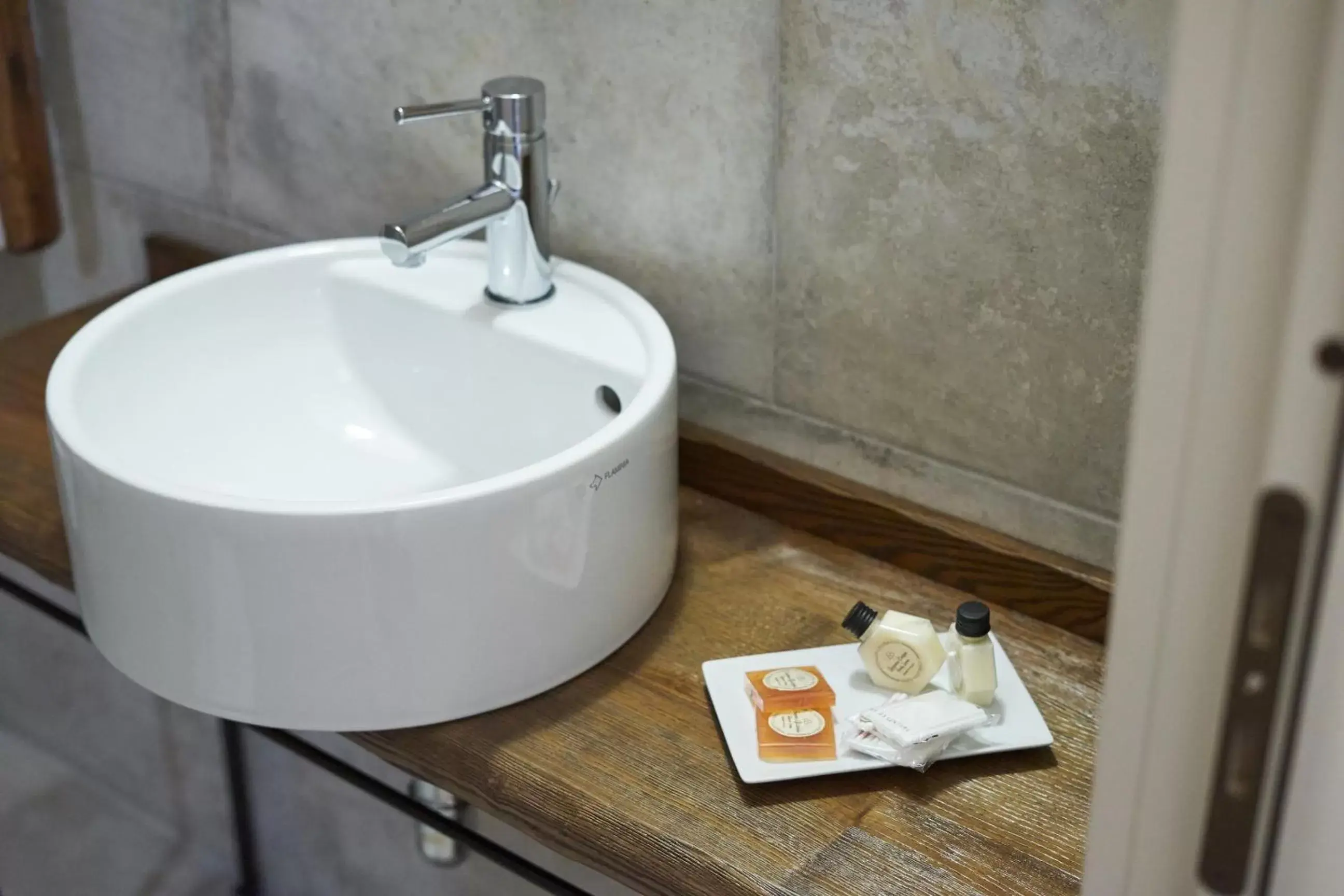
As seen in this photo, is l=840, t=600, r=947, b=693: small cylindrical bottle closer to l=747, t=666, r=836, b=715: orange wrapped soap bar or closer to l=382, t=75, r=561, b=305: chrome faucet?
l=747, t=666, r=836, b=715: orange wrapped soap bar

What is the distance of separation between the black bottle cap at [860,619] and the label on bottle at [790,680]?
0.04 metres

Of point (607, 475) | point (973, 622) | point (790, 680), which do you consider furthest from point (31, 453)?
point (973, 622)

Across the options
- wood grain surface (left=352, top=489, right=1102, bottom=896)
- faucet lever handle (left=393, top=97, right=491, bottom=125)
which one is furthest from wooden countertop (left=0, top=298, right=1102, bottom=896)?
faucet lever handle (left=393, top=97, right=491, bottom=125)

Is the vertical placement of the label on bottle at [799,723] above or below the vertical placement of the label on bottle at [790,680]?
below

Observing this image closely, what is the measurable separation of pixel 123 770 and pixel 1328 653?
1.65 metres

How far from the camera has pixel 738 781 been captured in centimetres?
86

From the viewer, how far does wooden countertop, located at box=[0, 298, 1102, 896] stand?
808mm

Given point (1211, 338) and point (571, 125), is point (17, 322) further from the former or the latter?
point (1211, 338)

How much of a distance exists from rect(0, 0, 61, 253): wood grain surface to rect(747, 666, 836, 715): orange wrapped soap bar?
99 cm

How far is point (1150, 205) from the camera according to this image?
88 centimetres

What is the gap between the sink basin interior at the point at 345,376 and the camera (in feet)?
3.52

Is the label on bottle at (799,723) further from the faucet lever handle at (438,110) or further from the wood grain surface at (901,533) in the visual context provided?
the faucet lever handle at (438,110)

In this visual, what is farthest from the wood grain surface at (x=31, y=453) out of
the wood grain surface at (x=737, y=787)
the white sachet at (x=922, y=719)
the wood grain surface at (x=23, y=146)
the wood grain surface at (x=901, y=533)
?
the white sachet at (x=922, y=719)

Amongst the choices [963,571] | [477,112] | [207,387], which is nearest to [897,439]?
[963,571]
